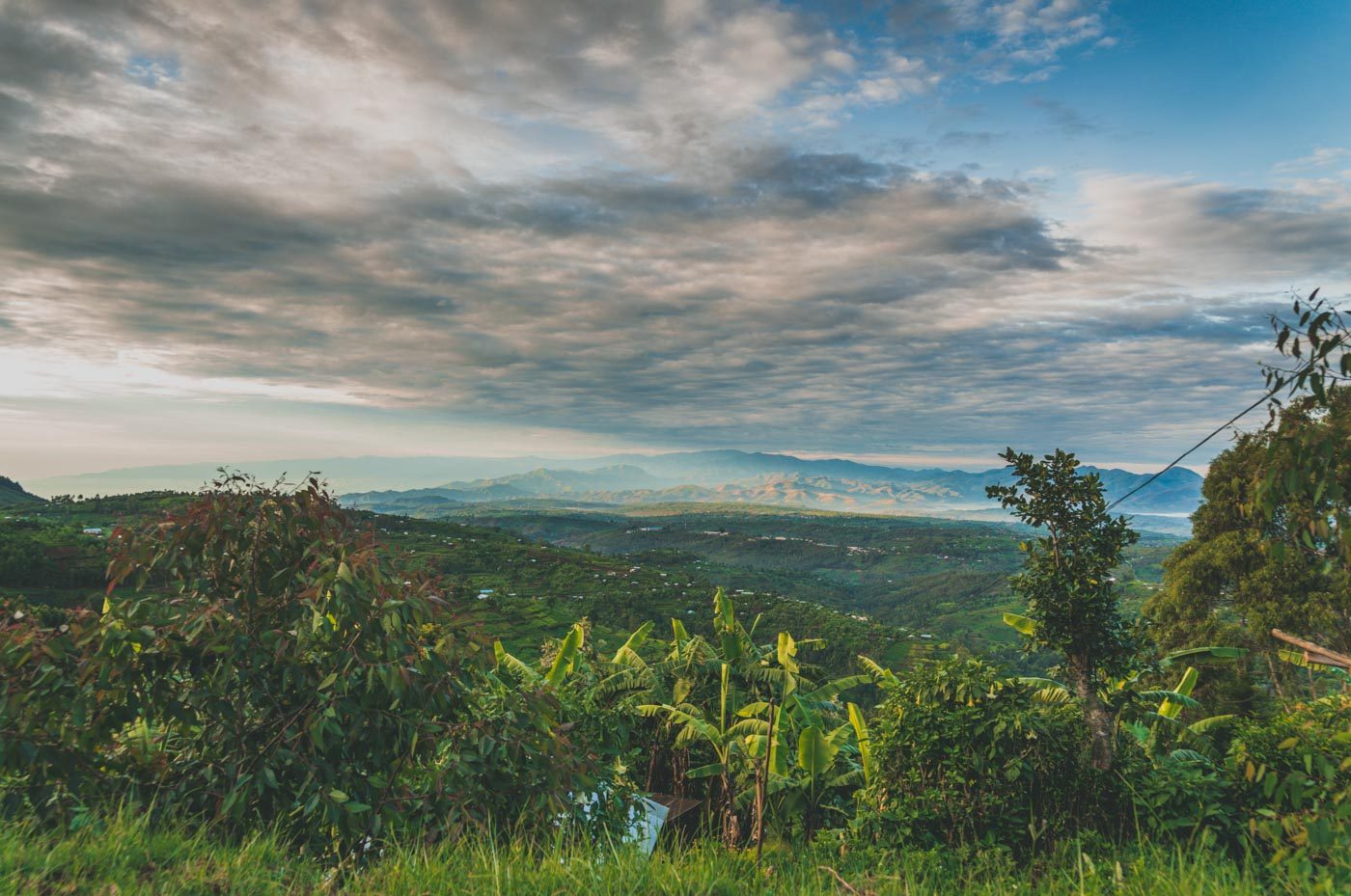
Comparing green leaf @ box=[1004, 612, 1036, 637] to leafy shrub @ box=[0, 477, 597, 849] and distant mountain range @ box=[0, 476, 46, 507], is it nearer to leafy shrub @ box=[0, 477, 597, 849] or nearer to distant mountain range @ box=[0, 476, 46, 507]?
leafy shrub @ box=[0, 477, 597, 849]

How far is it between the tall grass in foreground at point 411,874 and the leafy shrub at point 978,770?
9.50ft

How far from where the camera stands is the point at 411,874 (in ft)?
Result: 13.1

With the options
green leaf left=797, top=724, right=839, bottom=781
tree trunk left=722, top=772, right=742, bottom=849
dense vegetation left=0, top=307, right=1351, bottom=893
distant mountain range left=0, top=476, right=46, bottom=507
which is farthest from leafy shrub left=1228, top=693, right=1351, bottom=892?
distant mountain range left=0, top=476, right=46, bottom=507

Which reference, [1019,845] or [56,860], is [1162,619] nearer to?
[1019,845]

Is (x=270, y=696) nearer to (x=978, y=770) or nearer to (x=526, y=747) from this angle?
(x=526, y=747)

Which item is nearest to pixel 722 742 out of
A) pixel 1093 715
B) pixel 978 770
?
pixel 978 770

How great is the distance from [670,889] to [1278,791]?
12.5 ft

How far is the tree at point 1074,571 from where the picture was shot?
8172mm

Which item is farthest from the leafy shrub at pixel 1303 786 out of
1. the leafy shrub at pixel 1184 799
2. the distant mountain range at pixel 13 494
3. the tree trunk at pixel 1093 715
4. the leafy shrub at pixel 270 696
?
the distant mountain range at pixel 13 494

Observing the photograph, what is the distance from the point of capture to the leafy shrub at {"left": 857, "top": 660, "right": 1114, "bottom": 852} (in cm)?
738

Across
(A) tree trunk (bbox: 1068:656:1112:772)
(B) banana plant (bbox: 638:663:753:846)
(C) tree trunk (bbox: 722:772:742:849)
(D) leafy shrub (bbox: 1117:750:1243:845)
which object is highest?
(A) tree trunk (bbox: 1068:656:1112:772)

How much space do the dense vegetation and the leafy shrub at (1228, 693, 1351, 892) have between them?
41 millimetres

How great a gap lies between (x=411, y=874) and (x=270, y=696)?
1.99 meters

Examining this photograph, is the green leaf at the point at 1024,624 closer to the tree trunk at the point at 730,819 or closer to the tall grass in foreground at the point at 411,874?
the tall grass in foreground at the point at 411,874
